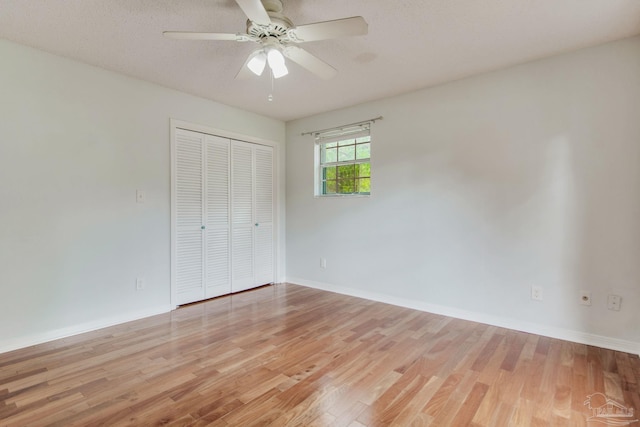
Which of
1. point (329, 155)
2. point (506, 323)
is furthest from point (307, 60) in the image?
point (506, 323)

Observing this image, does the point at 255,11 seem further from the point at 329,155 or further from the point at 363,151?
the point at 329,155

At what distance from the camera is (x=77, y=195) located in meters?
2.78

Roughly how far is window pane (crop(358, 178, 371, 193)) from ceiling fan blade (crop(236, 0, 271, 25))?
2410mm

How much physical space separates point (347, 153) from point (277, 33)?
2.35 metres

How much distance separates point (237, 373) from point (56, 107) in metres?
2.64

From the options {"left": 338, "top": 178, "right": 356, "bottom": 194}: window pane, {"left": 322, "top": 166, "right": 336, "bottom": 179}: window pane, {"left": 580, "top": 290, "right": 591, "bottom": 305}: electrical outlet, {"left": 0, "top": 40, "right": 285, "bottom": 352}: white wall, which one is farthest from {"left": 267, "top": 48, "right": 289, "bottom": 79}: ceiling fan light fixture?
{"left": 580, "top": 290, "right": 591, "bottom": 305}: electrical outlet

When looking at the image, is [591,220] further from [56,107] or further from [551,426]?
[56,107]

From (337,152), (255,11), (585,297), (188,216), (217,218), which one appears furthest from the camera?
(337,152)

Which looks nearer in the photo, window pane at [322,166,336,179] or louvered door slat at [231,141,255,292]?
louvered door slat at [231,141,255,292]

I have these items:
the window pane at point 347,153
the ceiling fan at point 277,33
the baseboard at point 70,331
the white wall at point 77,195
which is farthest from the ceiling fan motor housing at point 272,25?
the baseboard at point 70,331

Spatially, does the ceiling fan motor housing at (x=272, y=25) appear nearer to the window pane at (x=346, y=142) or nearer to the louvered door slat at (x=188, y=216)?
the louvered door slat at (x=188, y=216)

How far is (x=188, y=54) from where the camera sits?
2625mm

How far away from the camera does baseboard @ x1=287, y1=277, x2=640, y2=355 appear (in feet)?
8.02

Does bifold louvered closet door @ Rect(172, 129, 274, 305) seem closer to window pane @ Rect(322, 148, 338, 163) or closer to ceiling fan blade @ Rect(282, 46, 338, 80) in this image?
window pane @ Rect(322, 148, 338, 163)
